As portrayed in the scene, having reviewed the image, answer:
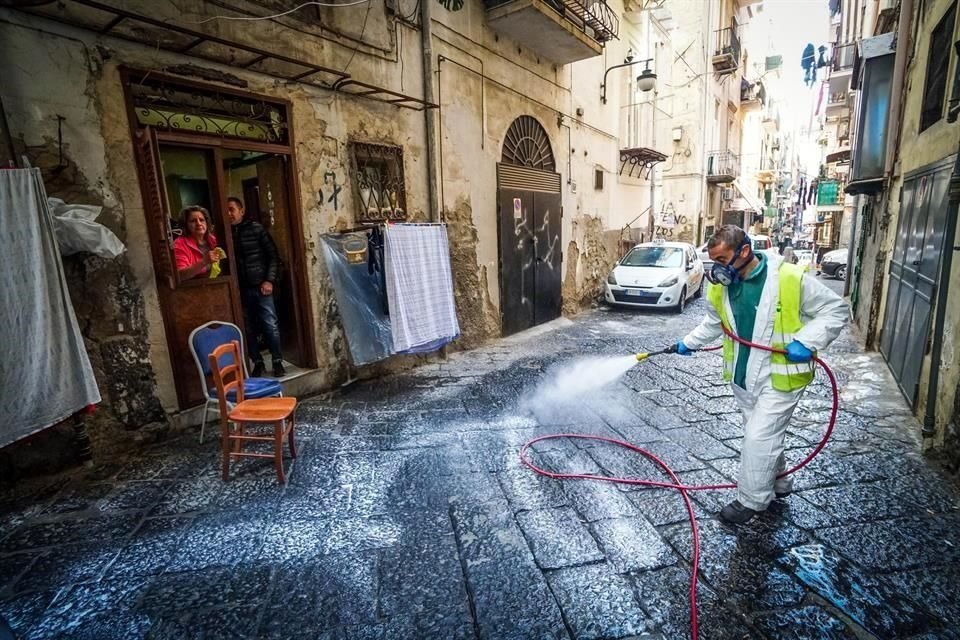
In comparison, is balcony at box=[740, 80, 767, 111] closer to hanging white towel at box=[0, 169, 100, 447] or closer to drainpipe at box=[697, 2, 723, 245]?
drainpipe at box=[697, 2, 723, 245]

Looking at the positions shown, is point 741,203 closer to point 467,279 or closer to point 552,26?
point 552,26

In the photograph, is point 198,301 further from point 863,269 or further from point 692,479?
point 863,269

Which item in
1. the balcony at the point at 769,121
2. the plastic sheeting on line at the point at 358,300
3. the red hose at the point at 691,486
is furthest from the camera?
the balcony at the point at 769,121

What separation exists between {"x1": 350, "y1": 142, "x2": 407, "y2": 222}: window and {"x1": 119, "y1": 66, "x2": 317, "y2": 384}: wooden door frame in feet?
2.65

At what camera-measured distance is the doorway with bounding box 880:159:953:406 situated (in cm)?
411

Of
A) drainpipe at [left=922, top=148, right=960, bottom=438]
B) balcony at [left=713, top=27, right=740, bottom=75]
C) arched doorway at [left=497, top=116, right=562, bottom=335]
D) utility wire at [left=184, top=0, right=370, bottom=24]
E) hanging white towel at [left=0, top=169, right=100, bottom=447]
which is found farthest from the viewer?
balcony at [left=713, top=27, right=740, bottom=75]

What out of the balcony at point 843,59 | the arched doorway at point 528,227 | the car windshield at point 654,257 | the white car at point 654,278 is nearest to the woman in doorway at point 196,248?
the arched doorway at point 528,227

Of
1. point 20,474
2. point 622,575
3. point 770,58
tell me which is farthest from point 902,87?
point 770,58

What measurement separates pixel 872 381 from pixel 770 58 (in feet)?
155

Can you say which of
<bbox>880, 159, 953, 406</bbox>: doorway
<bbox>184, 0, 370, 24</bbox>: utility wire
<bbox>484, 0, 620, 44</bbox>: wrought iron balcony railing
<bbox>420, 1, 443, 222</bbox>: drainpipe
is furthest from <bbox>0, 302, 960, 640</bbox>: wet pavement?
<bbox>484, 0, 620, 44</bbox>: wrought iron balcony railing

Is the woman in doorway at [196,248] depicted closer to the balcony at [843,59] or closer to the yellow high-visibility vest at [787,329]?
the yellow high-visibility vest at [787,329]

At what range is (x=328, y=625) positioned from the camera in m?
2.13

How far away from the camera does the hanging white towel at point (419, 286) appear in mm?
5582

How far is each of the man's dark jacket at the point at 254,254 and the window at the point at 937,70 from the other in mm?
6808
